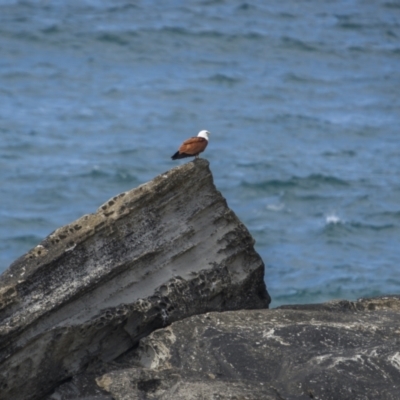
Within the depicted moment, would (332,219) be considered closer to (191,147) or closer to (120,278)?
(191,147)

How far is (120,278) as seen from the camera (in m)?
9.33

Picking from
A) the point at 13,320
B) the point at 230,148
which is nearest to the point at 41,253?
the point at 13,320

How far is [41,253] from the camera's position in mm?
9078

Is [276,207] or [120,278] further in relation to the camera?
[276,207]

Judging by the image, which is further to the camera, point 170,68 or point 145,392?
point 170,68

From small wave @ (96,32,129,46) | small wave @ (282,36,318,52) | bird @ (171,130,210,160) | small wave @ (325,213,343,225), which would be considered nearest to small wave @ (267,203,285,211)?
small wave @ (325,213,343,225)

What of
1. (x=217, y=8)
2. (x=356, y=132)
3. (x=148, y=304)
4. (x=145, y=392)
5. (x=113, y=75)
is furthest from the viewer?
(x=217, y=8)

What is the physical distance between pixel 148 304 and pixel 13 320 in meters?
1.22

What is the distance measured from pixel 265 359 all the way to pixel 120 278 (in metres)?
1.59

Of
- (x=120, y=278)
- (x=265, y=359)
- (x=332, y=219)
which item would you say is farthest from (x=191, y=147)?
(x=332, y=219)

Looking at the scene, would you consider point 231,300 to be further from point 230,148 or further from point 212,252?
point 230,148

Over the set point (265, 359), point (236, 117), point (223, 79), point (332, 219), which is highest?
point (265, 359)

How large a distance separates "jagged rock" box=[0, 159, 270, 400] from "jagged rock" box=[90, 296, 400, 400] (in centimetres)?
31

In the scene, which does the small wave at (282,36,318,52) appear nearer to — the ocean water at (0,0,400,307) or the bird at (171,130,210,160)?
the ocean water at (0,0,400,307)
